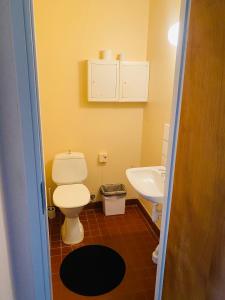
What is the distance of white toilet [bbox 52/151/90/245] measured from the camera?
2.00 metres

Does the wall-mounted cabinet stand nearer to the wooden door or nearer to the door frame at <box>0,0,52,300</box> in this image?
the wooden door

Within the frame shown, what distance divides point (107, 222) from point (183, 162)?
68.3 inches

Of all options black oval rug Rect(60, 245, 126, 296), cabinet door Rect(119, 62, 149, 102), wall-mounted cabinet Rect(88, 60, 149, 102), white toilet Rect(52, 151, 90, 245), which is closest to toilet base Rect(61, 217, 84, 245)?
white toilet Rect(52, 151, 90, 245)

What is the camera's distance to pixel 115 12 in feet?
7.30

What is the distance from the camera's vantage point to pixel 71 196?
2094mm

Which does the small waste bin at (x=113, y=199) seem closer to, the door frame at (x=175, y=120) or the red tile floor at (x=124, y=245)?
the red tile floor at (x=124, y=245)

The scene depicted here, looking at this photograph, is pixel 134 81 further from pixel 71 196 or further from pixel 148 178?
pixel 71 196

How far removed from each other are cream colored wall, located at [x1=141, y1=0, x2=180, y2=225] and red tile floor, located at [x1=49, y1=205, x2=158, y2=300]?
1.00ft

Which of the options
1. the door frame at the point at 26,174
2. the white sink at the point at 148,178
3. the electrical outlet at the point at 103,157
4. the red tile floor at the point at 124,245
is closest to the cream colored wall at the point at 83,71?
the electrical outlet at the point at 103,157

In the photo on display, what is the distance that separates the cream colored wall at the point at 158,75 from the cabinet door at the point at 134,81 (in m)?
0.07

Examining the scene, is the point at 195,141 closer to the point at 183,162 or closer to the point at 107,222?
the point at 183,162

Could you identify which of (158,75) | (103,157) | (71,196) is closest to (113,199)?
(103,157)

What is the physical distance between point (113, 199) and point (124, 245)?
580mm

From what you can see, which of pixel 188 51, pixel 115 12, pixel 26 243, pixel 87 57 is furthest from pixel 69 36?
pixel 26 243
